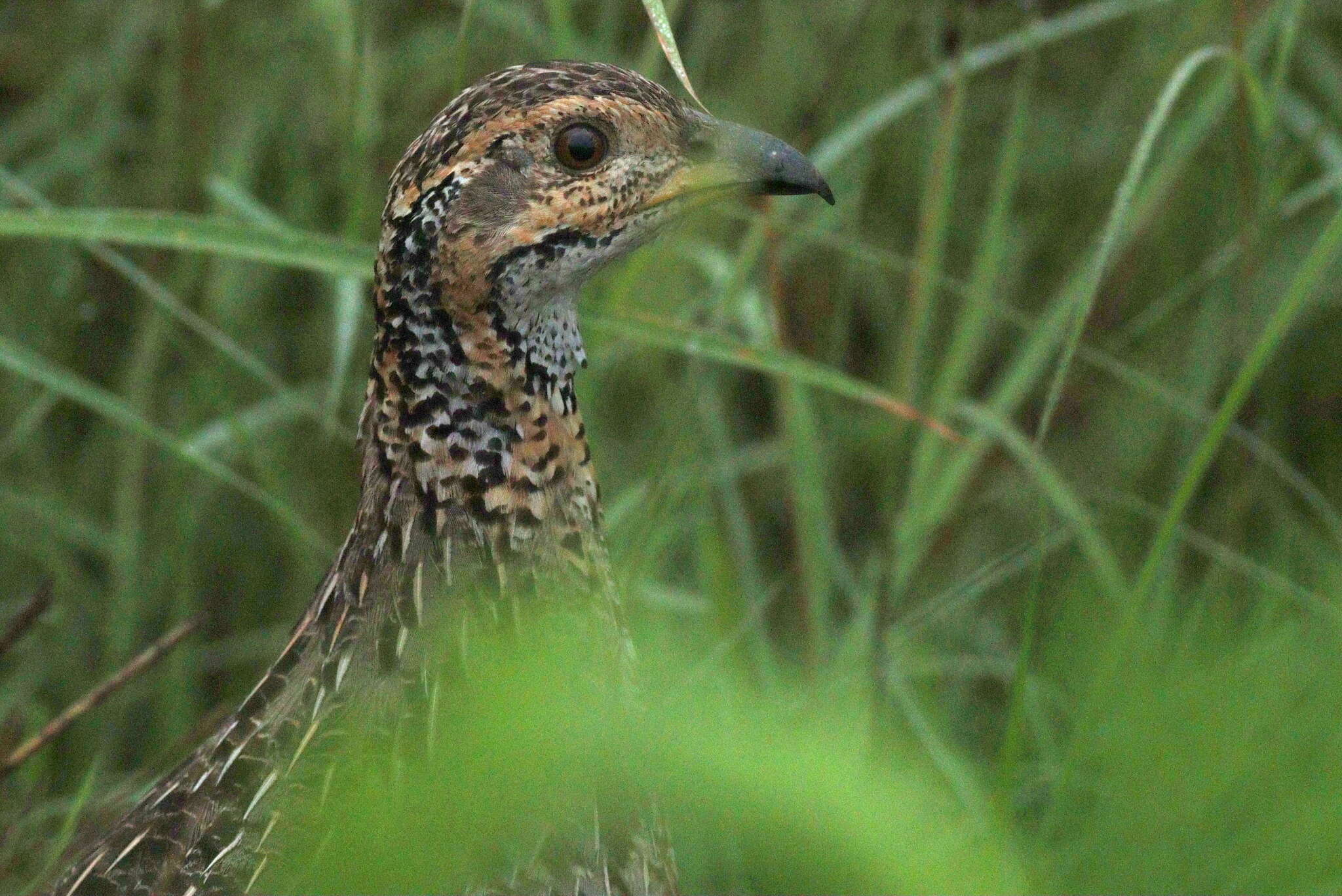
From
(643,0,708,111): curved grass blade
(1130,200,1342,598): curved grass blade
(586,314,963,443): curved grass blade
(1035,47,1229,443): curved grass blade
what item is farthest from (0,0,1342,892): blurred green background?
(643,0,708,111): curved grass blade

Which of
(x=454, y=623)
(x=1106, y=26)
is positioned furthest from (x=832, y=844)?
(x=1106, y=26)

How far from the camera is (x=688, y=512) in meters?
3.00

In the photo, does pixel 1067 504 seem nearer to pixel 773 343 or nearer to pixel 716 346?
pixel 773 343

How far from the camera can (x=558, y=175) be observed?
1797mm

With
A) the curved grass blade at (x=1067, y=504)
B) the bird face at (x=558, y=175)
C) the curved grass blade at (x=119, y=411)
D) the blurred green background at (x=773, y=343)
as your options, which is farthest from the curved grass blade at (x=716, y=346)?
the curved grass blade at (x=119, y=411)

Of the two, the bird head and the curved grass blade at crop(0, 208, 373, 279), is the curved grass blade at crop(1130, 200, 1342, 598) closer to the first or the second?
the bird head

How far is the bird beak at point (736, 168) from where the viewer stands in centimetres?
187

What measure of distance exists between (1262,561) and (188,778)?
6.58ft

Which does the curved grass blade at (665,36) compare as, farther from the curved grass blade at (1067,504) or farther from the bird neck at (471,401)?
the curved grass blade at (1067,504)

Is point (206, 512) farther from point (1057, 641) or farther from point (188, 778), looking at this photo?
point (1057, 641)

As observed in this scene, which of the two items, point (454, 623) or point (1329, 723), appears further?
point (454, 623)

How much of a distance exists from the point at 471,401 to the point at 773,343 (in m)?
1.11

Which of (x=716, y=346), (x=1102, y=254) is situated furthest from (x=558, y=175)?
(x=1102, y=254)

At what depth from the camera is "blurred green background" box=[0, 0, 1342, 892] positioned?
259 centimetres
